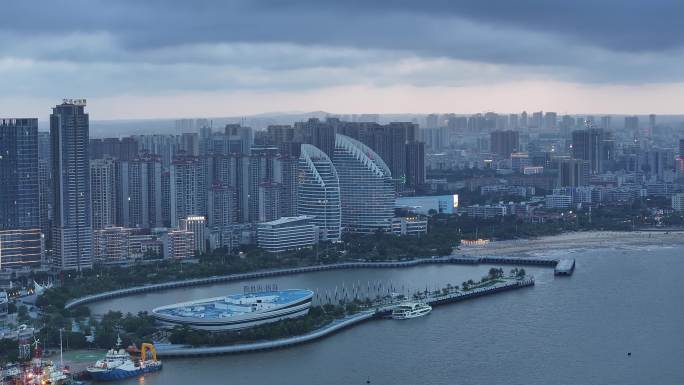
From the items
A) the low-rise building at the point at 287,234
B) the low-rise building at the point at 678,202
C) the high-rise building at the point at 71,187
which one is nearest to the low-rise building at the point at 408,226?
the low-rise building at the point at 287,234

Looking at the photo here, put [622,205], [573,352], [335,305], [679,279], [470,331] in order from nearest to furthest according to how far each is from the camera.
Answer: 1. [573,352]
2. [470,331]
3. [335,305]
4. [679,279]
5. [622,205]

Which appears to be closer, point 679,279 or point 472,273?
point 679,279

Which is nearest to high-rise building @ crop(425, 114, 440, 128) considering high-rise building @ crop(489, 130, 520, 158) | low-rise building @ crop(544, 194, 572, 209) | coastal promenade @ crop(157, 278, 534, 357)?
high-rise building @ crop(489, 130, 520, 158)

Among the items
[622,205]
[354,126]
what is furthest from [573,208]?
[354,126]

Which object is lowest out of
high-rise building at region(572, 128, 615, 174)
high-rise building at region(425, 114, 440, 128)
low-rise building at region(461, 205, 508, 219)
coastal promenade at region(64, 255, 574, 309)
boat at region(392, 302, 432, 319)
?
boat at region(392, 302, 432, 319)

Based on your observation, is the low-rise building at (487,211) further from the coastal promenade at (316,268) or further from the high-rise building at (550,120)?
the high-rise building at (550,120)

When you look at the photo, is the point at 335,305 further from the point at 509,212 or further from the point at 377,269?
the point at 509,212

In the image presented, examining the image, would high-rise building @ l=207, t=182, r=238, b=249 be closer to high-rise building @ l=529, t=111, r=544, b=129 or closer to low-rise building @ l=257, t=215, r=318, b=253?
low-rise building @ l=257, t=215, r=318, b=253
